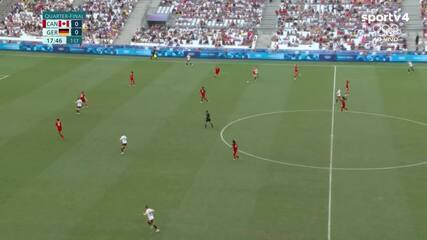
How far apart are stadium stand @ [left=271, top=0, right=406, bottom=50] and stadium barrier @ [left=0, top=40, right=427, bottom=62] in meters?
3.67

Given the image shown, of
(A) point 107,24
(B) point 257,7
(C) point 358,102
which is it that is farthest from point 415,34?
(A) point 107,24

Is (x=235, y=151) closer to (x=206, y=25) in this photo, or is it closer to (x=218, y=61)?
(x=218, y=61)

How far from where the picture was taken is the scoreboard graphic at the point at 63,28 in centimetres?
7681

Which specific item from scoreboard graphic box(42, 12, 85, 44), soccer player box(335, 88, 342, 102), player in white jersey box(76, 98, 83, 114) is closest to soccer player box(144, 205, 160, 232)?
player in white jersey box(76, 98, 83, 114)

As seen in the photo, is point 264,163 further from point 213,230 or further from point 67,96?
point 67,96

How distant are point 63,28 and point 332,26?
108ft

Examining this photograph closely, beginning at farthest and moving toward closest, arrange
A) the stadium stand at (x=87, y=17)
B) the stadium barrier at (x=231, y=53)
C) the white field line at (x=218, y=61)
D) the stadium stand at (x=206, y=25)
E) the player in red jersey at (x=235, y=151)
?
the stadium stand at (x=87, y=17), the stadium stand at (x=206, y=25), the stadium barrier at (x=231, y=53), the white field line at (x=218, y=61), the player in red jersey at (x=235, y=151)

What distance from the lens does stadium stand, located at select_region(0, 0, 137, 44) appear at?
8575 centimetres

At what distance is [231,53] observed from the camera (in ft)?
250

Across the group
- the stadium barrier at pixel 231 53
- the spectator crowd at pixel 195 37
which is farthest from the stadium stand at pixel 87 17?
the stadium barrier at pixel 231 53

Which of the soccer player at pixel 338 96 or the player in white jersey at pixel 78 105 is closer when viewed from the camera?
the player in white jersey at pixel 78 105

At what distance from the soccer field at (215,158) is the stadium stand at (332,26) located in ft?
46.1

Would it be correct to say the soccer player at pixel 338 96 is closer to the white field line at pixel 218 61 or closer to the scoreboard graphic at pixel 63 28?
the white field line at pixel 218 61

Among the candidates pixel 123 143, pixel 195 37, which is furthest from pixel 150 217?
pixel 195 37
